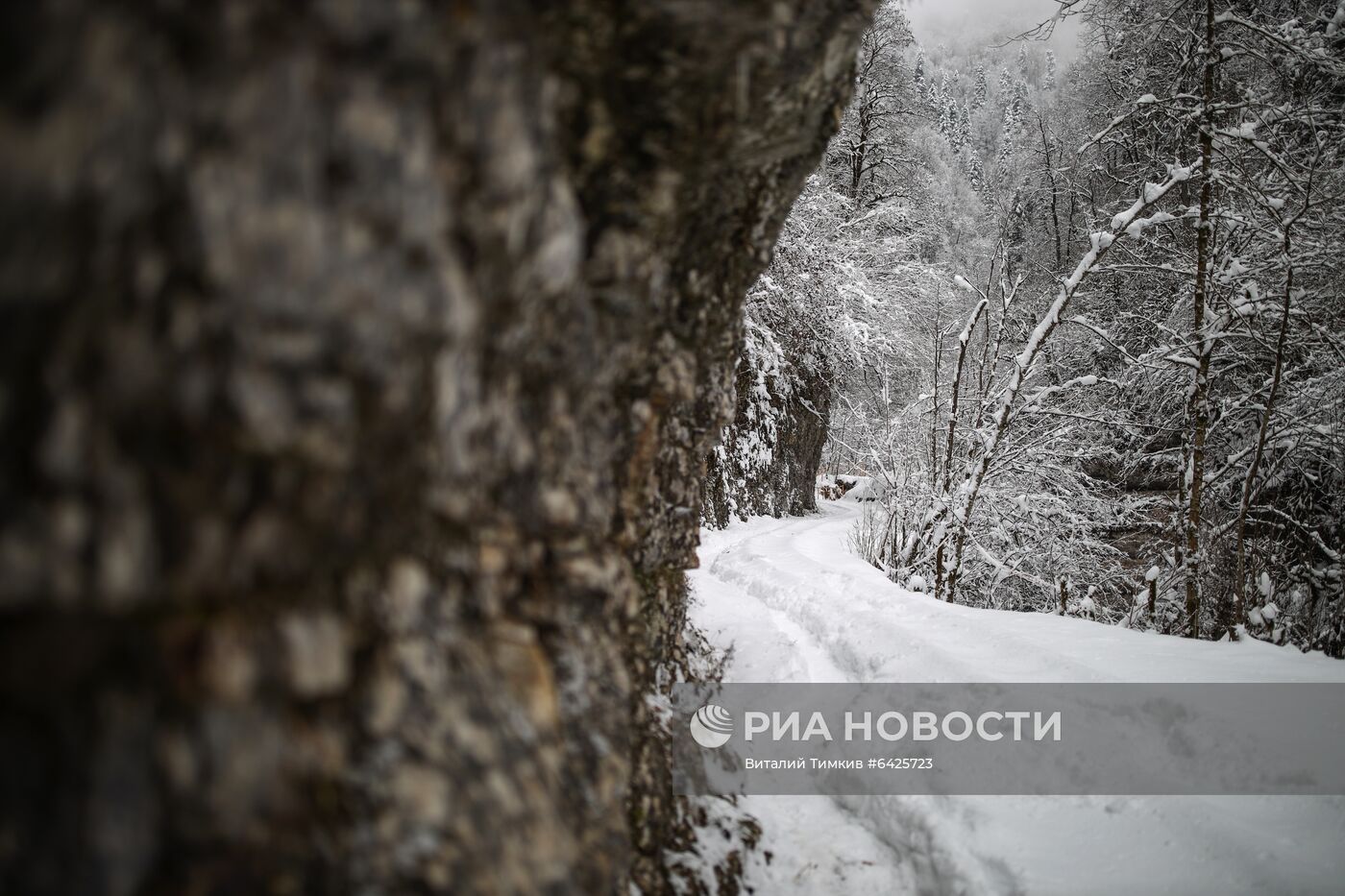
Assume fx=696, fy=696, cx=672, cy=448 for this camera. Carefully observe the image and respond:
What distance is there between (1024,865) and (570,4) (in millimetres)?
3422

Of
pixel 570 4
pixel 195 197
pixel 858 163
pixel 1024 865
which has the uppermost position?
pixel 858 163

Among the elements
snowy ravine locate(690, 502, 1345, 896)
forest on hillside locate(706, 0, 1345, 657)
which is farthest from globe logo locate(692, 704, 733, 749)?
forest on hillside locate(706, 0, 1345, 657)

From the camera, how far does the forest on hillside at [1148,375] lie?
558 centimetres

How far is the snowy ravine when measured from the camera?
2.62 m

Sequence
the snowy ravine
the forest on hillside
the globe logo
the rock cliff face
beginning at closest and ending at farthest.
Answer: the rock cliff face → the snowy ravine → the globe logo → the forest on hillside

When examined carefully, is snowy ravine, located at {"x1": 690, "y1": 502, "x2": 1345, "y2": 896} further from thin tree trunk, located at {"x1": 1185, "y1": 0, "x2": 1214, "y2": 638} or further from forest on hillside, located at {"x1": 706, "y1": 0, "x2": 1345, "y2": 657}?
thin tree trunk, located at {"x1": 1185, "y1": 0, "x2": 1214, "y2": 638}

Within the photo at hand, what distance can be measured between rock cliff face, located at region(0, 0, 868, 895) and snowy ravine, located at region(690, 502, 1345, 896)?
2012 mm

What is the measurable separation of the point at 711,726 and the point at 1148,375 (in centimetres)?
542

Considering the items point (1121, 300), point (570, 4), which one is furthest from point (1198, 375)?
point (570, 4)

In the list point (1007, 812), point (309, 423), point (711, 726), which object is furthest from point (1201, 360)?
point (309, 423)

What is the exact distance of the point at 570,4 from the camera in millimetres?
1576

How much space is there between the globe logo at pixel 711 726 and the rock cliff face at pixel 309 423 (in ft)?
6.11

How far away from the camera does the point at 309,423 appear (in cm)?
111

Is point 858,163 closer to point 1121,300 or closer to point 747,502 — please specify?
point 1121,300
